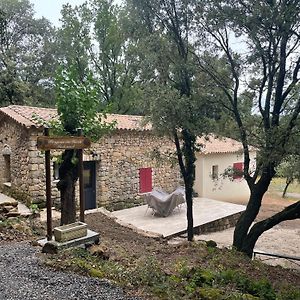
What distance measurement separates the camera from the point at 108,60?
20.1m

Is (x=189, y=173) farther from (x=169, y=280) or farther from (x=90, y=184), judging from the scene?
(x=169, y=280)

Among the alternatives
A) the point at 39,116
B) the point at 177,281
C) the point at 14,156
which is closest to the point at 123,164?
the point at 14,156

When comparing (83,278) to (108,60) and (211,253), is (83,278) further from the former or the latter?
(108,60)

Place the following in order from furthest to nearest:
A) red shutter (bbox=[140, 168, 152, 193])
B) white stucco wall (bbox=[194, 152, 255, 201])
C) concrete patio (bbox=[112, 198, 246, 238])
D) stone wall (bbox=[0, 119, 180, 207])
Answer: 1. white stucco wall (bbox=[194, 152, 255, 201])
2. red shutter (bbox=[140, 168, 152, 193])
3. stone wall (bbox=[0, 119, 180, 207])
4. concrete patio (bbox=[112, 198, 246, 238])

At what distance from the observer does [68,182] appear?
23.5 ft

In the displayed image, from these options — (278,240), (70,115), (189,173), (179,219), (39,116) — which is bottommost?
(278,240)

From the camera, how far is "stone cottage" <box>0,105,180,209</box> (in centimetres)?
1086

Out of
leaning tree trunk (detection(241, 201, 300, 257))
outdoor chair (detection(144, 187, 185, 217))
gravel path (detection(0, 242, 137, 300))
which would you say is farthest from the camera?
outdoor chair (detection(144, 187, 185, 217))

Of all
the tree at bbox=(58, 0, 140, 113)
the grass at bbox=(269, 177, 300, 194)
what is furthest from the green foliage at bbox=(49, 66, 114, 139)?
the grass at bbox=(269, 177, 300, 194)

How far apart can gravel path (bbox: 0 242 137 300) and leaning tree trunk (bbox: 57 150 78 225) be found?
2.48 metres

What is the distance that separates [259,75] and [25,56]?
16.2 metres

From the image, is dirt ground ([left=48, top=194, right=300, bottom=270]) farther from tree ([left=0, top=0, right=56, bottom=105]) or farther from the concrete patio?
tree ([left=0, top=0, right=56, bottom=105])

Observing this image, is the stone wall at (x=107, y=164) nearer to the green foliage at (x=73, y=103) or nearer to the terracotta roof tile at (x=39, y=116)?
the terracotta roof tile at (x=39, y=116)

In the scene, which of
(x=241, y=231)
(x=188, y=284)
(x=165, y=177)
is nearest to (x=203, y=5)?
(x=241, y=231)
